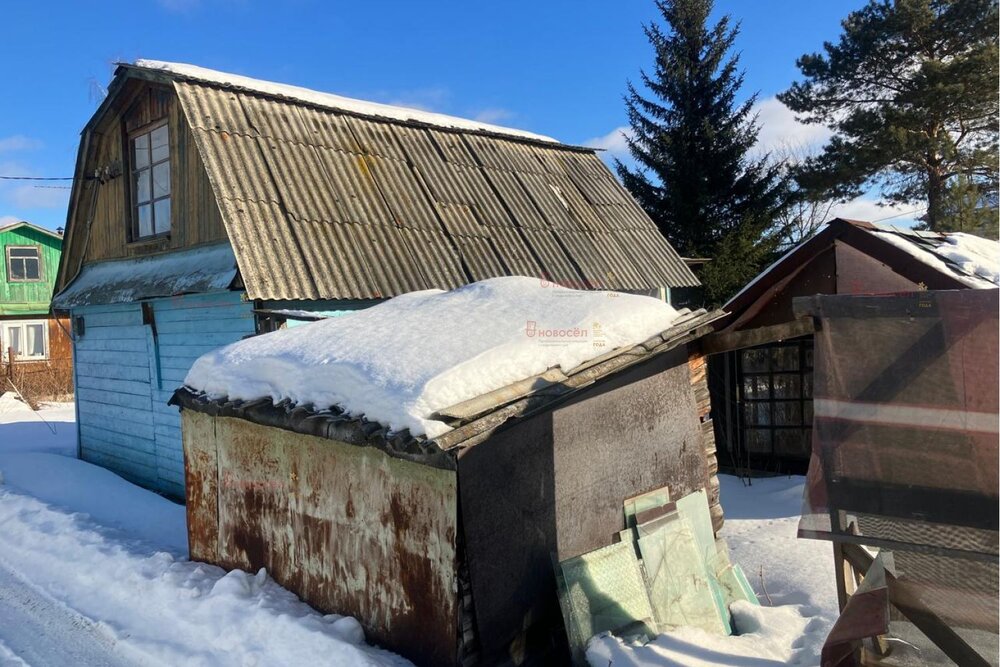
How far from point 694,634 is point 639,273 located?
7.07 meters

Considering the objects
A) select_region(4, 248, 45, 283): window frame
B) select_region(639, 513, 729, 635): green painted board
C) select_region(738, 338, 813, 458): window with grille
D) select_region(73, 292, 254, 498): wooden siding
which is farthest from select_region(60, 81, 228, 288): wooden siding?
select_region(4, 248, 45, 283): window frame

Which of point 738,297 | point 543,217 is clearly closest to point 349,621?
point 738,297

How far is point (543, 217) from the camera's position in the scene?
10.6 meters

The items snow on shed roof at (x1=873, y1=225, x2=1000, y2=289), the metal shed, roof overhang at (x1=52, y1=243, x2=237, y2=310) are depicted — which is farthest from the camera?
roof overhang at (x1=52, y1=243, x2=237, y2=310)

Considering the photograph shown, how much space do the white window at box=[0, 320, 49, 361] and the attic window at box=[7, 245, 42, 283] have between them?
171 cm

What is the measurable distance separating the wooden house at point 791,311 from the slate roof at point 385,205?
77.1 inches

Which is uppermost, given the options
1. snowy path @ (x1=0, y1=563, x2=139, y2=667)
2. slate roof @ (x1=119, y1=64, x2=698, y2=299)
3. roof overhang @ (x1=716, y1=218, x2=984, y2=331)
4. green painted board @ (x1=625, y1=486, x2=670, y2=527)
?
slate roof @ (x1=119, y1=64, x2=698, y2=299)

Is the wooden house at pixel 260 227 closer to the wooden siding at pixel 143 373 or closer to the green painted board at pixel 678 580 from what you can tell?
the wooden siding at pixel 143 373

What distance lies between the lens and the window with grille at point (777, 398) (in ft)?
33.0

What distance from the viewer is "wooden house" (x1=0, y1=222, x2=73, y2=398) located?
24.0m

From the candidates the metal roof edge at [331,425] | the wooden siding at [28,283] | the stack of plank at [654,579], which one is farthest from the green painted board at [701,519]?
the wooden siding at [28,283]

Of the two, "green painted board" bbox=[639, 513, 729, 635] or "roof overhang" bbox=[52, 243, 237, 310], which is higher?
"roof overhang" bbox=[52, 243, 237, 310]

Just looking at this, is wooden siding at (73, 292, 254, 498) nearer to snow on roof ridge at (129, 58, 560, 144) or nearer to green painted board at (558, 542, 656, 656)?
snow on roof ridge at (129, 58, 560, 144)

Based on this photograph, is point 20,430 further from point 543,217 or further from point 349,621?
point 349,621
